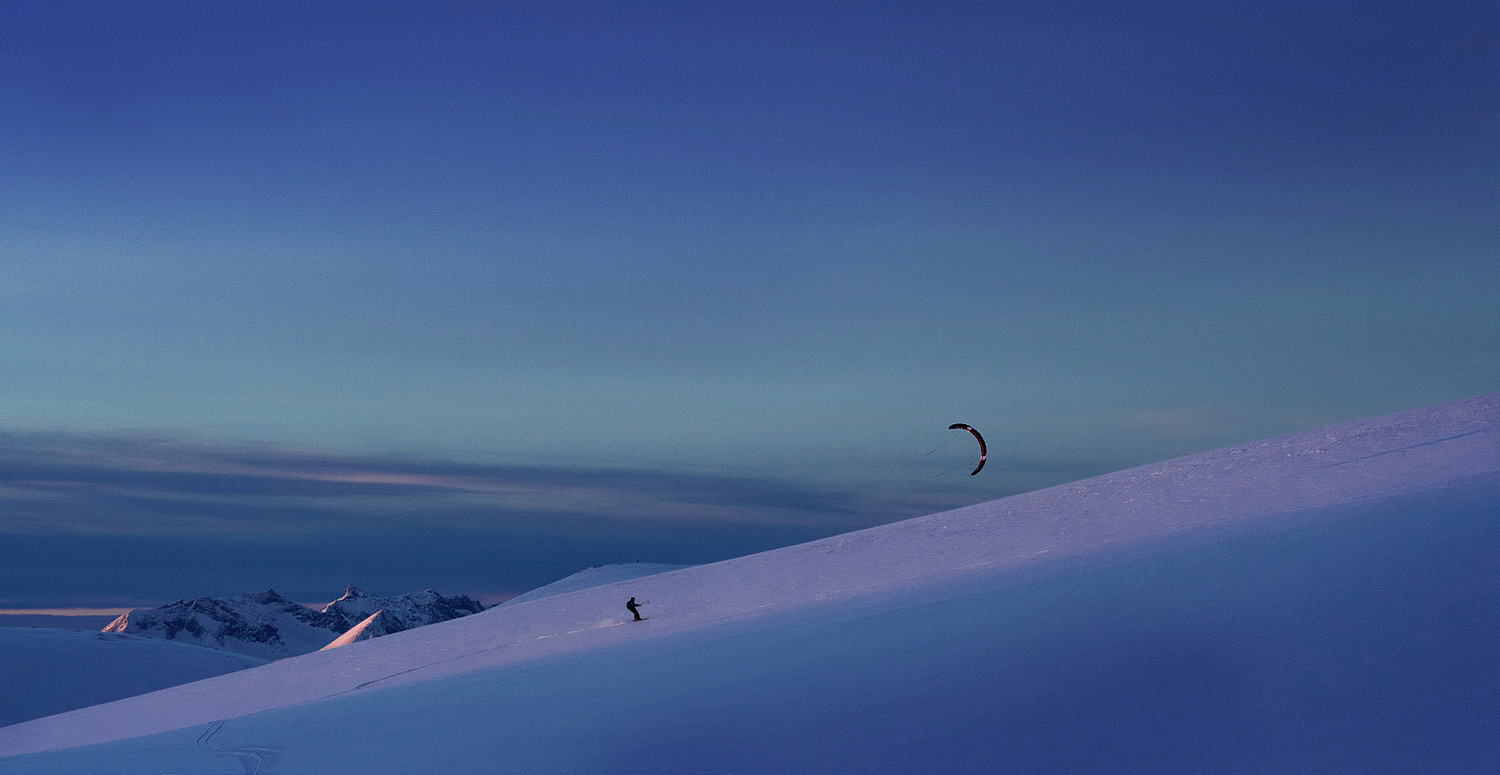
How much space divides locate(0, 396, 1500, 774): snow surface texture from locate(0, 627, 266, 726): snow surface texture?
62.8 m

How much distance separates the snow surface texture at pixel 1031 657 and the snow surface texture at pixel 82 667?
2474 inches

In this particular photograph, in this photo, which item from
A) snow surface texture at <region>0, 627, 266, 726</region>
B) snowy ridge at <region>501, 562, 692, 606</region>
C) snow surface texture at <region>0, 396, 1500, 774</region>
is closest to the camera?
snow surface texture at <region>0, 396, 1500, 774</region>

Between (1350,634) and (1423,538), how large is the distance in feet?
9.46

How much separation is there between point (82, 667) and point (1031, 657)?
84881 mm

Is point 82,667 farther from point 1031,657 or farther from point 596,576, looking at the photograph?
point 1031,657

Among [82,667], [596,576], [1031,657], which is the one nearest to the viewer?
[1031,657]

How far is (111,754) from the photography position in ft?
58.2

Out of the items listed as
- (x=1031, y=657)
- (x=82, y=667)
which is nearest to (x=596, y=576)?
(x=1031, y=657)

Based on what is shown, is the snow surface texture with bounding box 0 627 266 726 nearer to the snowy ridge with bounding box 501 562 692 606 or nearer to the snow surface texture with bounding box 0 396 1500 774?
the snowy ridge with bounding box 501 562 692 606

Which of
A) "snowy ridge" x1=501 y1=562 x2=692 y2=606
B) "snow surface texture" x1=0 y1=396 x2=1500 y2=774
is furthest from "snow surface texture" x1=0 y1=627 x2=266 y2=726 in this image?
"snow surface texture" x1=0 y1=396 x2=1500 y2=774

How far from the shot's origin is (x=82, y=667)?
265ft

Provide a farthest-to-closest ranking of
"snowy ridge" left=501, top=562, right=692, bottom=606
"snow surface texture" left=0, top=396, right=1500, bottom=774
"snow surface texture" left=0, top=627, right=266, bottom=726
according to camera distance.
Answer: "snow surface texture" left=0, top=627, right=266, bottom=726, "snowy ridge" left=501, top=562, right=692, bottom=606, "snow surface texture" left=0, top=396, right=1500, bottom=774

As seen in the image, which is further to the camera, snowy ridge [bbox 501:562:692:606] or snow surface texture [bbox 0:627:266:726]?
snow surface texture [bbox 0:627:266:726]

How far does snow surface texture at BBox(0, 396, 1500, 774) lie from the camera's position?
35.2 ft
